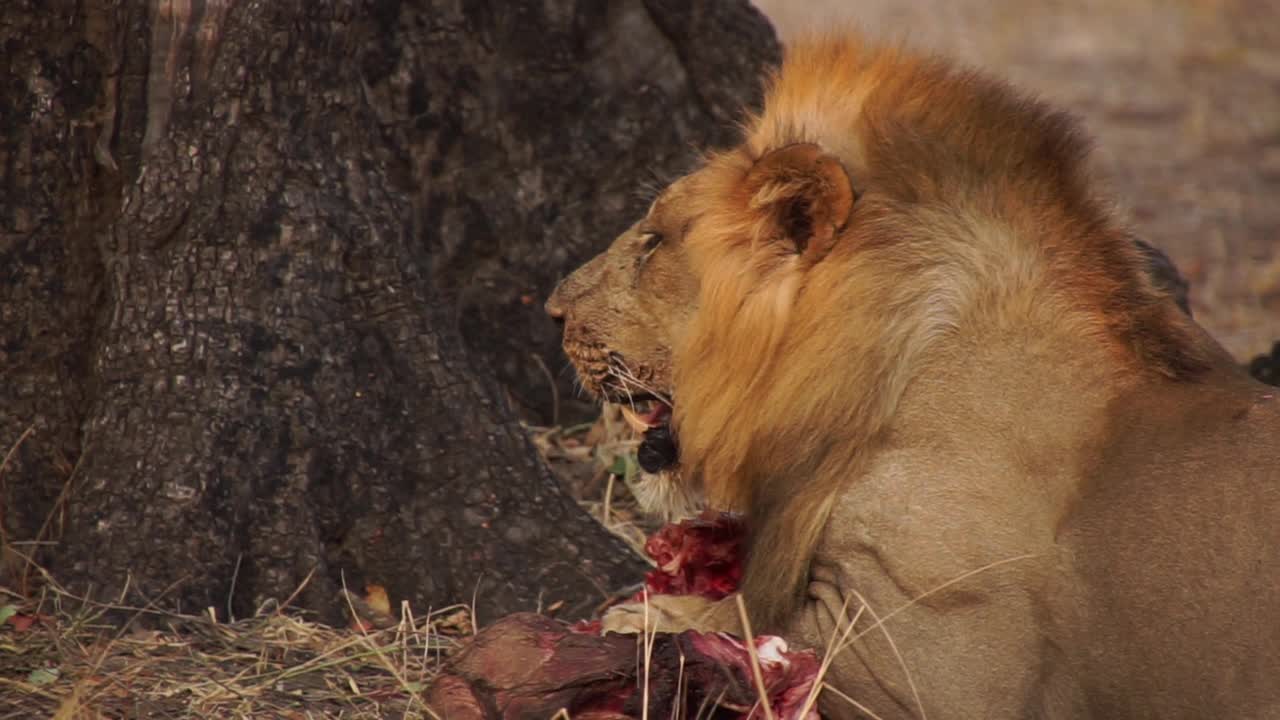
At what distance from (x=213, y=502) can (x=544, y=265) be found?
1830 mm

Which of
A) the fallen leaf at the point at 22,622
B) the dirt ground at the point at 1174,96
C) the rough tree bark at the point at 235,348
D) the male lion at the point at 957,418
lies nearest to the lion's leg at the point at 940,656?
the male lion at the point at 957,418

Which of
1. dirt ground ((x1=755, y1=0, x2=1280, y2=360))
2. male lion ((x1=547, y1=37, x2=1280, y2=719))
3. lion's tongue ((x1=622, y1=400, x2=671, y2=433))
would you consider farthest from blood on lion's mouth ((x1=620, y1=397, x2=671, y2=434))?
dirt ground ((x1=755, y1=0, x2=1280, y2=360))

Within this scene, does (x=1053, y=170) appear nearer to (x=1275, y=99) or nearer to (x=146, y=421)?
(x=146, y=421)

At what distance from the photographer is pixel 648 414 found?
11.4 feet

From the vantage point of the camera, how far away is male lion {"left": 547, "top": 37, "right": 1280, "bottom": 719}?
258cm

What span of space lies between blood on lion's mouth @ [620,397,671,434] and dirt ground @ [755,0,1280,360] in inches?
140

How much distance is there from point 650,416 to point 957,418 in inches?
34.8

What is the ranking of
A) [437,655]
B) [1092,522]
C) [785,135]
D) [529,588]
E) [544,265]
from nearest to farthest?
[1092,522] < [785,135] < [437,655] < [529,588] < [544,265]

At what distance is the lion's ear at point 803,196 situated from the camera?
287 cm

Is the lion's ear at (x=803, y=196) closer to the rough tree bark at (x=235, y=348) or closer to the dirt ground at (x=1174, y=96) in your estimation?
the rough tree bark at (x=235, y=348)

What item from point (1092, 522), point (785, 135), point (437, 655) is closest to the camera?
point (1092, 522)

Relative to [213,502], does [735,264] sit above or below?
above

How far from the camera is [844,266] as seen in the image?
2.88 meters

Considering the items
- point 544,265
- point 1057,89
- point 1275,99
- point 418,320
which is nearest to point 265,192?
point 418,320
